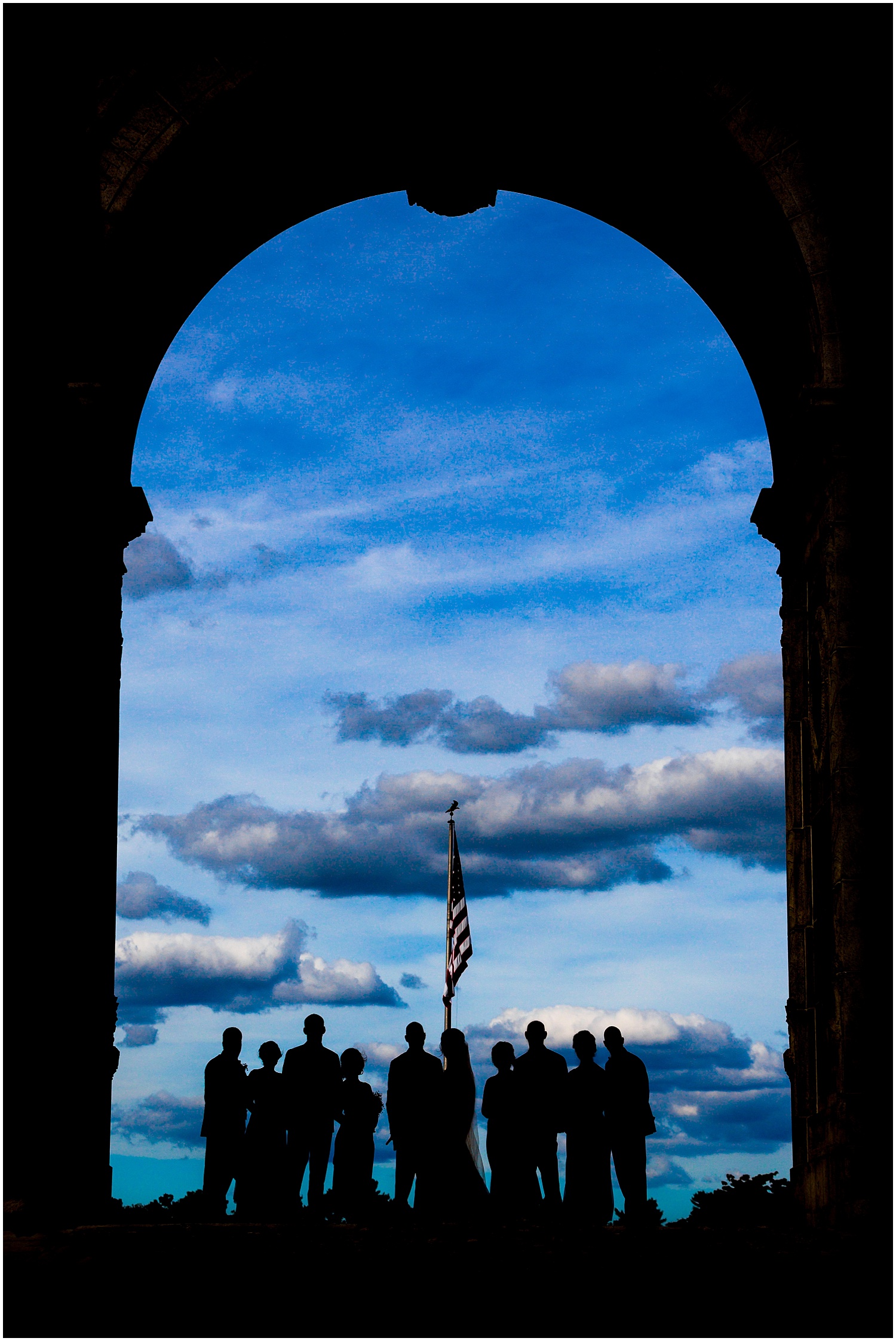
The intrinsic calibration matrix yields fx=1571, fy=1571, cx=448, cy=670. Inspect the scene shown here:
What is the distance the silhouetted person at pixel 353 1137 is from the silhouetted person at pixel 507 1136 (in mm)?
1071

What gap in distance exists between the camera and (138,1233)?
10.9 metres

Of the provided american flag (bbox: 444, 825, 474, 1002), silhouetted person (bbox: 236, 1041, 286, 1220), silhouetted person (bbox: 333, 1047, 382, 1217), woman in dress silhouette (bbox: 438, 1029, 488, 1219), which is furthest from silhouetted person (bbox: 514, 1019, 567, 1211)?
american flag (bbox: 444, 825, 474, 1002)

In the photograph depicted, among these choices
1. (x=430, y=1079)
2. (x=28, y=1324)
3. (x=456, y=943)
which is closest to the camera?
(x=28, y=1324)

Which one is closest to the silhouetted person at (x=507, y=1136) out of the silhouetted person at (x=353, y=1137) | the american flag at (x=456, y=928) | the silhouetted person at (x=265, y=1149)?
the silhouetted person at (x=353, y=1137)

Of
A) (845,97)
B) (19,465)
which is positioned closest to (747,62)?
(845,97)

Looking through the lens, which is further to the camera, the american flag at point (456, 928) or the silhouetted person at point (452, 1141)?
the american flag at point (456, 928)

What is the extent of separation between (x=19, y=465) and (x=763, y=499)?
695 cm

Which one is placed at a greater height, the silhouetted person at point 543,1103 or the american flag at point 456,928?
the american flag at point 456,928

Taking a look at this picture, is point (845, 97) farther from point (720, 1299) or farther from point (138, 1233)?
point (138, 1233)

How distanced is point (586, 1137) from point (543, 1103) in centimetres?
52

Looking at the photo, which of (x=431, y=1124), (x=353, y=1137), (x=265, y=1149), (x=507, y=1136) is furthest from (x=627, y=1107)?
(x=265, y=1149)

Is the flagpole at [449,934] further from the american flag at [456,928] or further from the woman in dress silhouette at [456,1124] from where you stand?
the woman in dress silhouette at [456,1124]

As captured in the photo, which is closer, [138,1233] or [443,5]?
[138,1233]

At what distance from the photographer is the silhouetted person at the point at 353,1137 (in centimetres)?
1384
